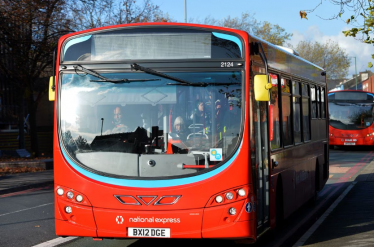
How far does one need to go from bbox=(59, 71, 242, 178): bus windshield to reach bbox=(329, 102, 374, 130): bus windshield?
29459 mm

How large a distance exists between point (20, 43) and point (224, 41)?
1932 cm

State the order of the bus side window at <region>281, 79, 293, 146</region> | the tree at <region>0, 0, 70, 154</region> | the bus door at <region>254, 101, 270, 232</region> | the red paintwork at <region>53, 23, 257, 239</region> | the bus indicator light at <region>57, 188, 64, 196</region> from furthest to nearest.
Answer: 1. the tree at <region>0, 0, 70, 154</region>
2. the bus side window at <region>281, 79, 293, 146</region>
3. the bus door at <region>254, 101, 270, 232</region>
4. the bus indicator light at <region>57, 188, 64, 196</region>
5. the red paintwork at <region>53, 23, 257, 239</region>

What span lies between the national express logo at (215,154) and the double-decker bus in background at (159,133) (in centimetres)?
1

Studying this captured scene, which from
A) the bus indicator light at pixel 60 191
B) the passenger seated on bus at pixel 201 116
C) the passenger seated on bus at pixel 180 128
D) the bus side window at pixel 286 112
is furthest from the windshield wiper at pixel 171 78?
the bus side window at pixel 286 112

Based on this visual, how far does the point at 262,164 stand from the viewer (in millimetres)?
7902

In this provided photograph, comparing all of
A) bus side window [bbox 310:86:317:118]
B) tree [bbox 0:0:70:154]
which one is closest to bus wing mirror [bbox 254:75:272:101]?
bus side window [bbox 310:86:317:118]

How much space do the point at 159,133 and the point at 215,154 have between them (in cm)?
71

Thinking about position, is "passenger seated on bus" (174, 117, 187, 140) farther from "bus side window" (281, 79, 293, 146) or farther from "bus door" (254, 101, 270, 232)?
"bus side window" (281, 79, 293, 146)

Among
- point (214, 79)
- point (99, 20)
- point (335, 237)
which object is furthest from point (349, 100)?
point (214, 79)

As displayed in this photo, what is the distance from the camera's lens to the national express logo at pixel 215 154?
723 cm

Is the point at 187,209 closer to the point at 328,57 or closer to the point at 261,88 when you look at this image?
the point at 261,88

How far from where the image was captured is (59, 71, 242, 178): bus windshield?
7.24 m

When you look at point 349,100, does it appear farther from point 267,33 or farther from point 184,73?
point 184,73

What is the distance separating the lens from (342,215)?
1172 centimetres
